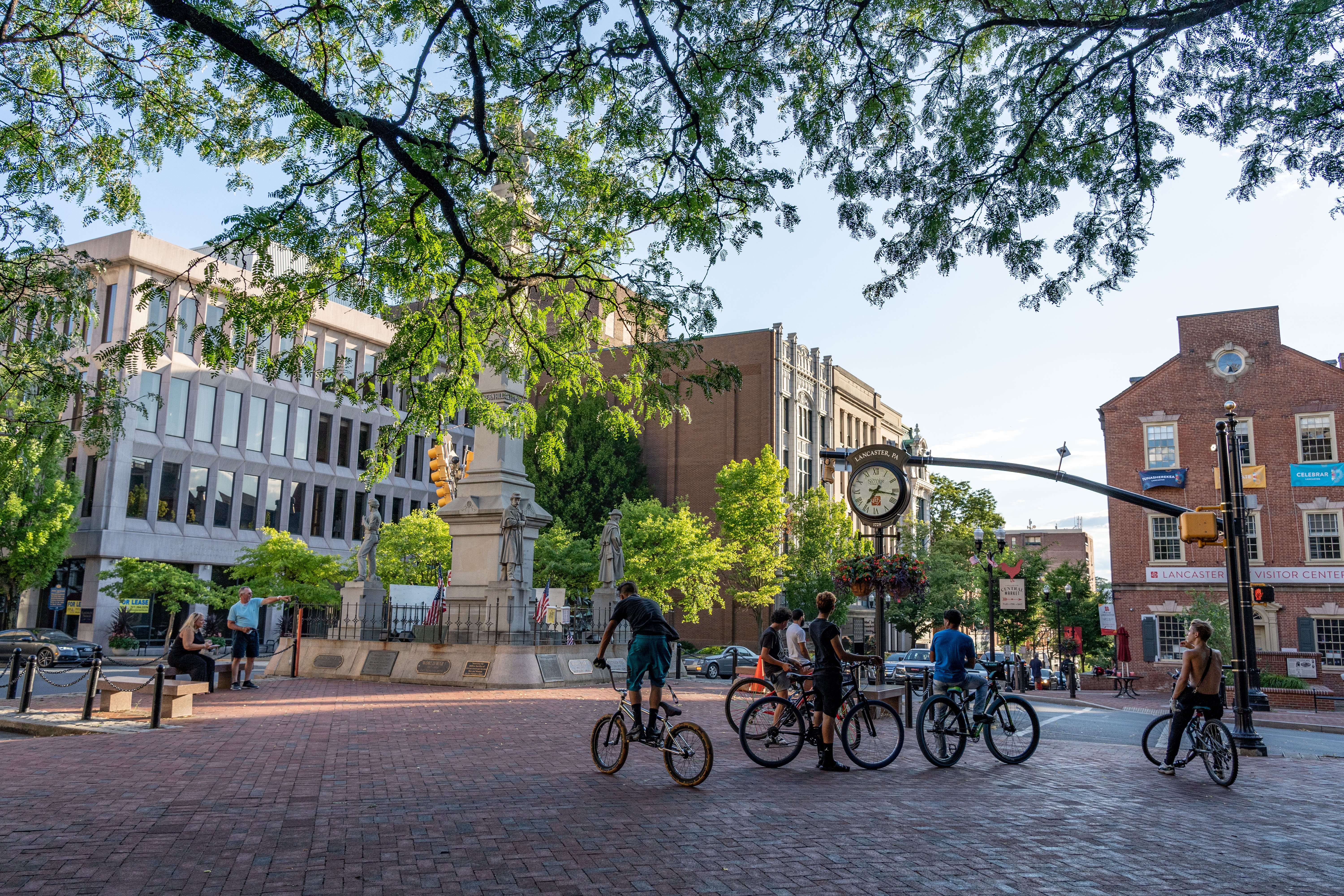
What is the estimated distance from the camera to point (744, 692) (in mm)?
13719

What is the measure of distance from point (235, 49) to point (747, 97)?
520 cm

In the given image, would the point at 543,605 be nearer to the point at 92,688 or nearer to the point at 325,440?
the point at 92,688

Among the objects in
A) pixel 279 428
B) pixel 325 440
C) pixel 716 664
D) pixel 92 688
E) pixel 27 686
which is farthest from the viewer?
pixel 325 440

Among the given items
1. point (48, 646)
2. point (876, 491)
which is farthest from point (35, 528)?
point (876, 491)

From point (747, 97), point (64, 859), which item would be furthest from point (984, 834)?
point (747, 97)

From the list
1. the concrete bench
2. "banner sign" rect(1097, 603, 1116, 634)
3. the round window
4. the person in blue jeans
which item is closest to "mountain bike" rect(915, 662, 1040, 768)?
the concrete bench

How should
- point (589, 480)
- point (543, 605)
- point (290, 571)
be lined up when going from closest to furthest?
1. point (543, 605)
2. point (290, 571)
3. point (589, 480)

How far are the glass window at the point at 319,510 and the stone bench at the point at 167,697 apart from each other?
3804cm

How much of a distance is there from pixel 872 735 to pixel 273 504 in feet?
145

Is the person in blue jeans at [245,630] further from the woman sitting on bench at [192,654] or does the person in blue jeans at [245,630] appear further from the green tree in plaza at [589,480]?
the green tree in plaza at [589,480]

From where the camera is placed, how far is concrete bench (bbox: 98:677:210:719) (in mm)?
13219

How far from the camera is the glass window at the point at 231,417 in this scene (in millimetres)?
46312

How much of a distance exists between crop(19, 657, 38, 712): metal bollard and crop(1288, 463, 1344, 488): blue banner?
41.4 metres

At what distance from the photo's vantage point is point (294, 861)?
5.98 m
